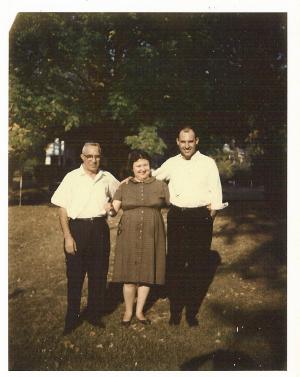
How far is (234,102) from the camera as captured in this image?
39.5ft

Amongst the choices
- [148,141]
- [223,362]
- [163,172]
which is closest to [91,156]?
[163,172]

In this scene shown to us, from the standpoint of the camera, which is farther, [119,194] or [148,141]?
[148,141]

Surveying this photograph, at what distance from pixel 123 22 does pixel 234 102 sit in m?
3.99

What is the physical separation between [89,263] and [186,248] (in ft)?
4.15

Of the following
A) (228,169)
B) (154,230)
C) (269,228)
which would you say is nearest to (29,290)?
(154,230)

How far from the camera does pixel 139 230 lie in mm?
5008

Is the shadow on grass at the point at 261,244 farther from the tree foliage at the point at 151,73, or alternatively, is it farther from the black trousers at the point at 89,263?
Answer: the black trousers at the point at 89,263

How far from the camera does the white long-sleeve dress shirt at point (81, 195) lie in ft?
16.1

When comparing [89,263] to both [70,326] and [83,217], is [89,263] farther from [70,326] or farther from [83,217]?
[70,326]

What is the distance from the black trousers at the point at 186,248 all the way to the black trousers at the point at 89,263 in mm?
884

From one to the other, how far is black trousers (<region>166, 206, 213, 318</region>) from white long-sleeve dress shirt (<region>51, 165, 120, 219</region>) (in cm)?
98

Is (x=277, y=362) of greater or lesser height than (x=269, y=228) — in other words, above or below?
below

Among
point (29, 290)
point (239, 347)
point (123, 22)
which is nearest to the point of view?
point (239, 347)
